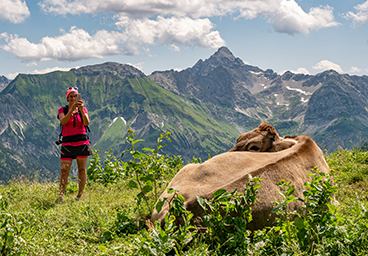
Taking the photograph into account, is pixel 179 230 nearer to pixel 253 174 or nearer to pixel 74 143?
pixel 253 174

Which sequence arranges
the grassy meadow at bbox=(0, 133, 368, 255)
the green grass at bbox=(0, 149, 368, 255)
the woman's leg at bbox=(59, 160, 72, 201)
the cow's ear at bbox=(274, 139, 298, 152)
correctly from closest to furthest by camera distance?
1. the grassy meadow at bbox=(0, 133, 368, 255)
2. the green grass at bbox=(0, 149, 368, 255)
3. the cow's ear at bbox=(274, 139, 298, 152)
4. the woman's leg at bbox=(59, 160, 72, 201)

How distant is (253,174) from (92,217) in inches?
136

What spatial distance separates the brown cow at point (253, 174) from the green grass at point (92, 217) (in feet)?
2.30

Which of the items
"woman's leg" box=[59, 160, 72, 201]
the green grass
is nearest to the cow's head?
the green grass

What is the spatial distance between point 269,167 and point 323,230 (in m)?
1.63

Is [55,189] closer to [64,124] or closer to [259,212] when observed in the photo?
[64,124]

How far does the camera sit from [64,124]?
8.62 meters

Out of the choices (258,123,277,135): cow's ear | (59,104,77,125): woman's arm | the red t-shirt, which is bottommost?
(258,123,277,135): cow's ear

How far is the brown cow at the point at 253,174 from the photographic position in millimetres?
4984

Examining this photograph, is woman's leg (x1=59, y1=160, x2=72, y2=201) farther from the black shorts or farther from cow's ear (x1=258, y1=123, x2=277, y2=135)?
cow's ear (x1=258, y1=123, x2=277, y2=135)

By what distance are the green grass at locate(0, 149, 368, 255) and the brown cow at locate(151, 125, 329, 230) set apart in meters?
0.70

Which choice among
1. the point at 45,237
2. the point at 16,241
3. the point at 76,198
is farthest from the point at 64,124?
the point at 16,241

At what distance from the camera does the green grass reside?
4320 millimetres

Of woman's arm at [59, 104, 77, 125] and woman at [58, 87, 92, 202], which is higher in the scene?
woman's arm at [59, 104, 77, 125]
